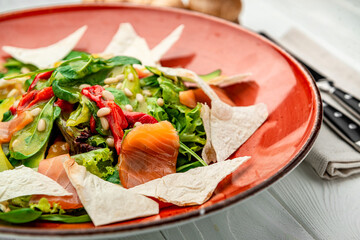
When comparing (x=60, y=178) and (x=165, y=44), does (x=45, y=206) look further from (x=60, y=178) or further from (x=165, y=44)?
(x=165, y=44)

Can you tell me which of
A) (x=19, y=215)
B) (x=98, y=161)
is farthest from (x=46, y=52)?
(x=19, y=215)

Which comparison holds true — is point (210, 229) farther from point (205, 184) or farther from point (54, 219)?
point (54, 219)

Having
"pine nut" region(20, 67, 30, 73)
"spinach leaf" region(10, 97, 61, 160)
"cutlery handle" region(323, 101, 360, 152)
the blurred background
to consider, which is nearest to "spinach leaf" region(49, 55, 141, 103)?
"spinach leaf" region(10, 97, 61, 160)

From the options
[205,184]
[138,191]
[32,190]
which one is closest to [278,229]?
[205,184]

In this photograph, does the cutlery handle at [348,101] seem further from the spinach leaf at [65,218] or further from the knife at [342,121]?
the spinach leaf at [65,218]

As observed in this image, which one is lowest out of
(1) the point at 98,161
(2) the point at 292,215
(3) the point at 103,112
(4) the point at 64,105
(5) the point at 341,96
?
(2) the point at 292,215

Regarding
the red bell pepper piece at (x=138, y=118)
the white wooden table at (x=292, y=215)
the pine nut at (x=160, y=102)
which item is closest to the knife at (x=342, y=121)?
the white wooden table at (x=292, y=215)
